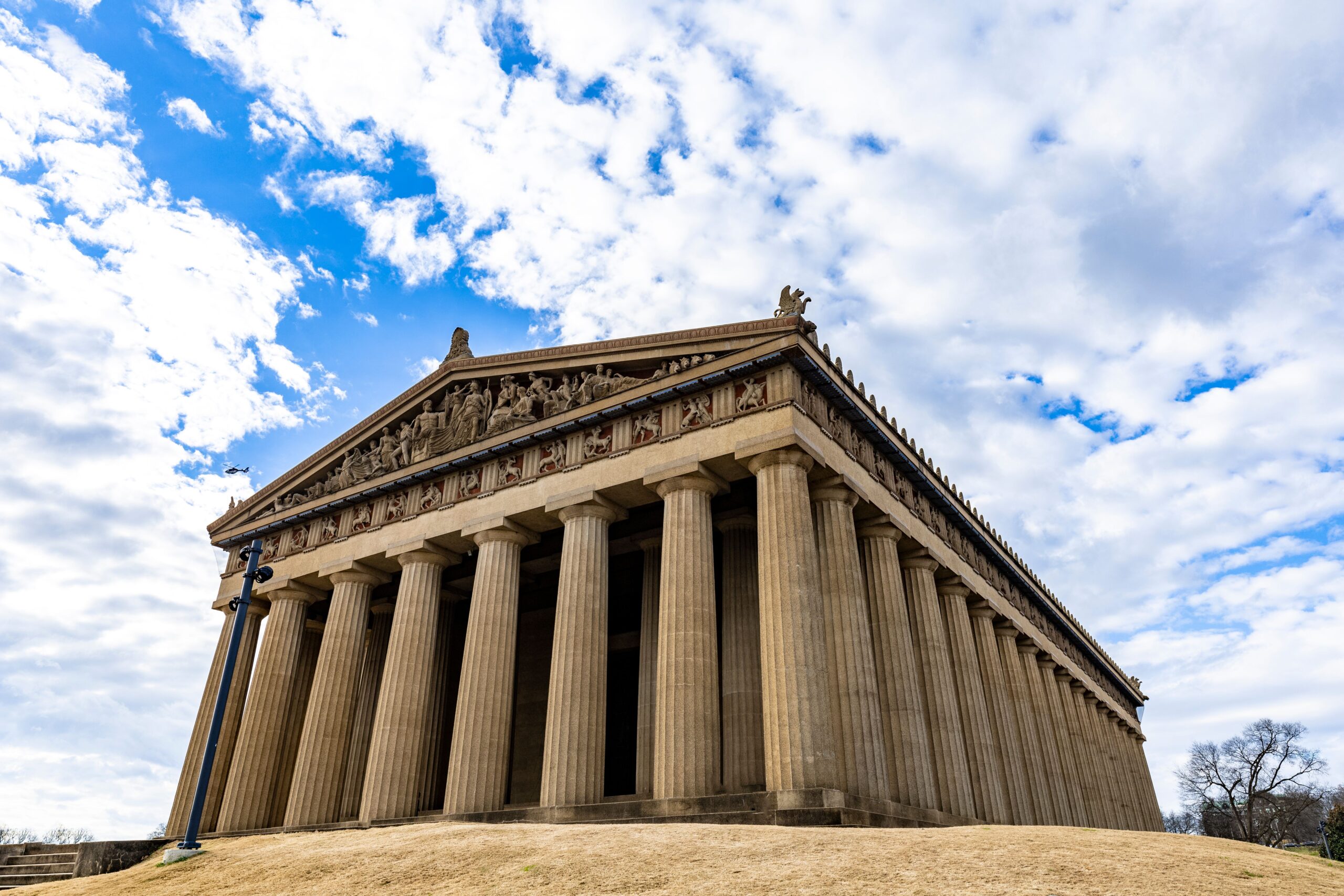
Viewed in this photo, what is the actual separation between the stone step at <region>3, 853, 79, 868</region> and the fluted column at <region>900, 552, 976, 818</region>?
24.2 meters

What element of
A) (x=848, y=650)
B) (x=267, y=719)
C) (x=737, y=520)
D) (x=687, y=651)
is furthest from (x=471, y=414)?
(x=848, y=650)

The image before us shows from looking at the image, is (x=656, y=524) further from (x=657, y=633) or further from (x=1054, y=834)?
(x=1054, y=834)

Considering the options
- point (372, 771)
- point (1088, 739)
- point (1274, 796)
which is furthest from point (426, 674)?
point (1274, 796)

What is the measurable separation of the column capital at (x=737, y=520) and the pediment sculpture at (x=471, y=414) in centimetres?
505

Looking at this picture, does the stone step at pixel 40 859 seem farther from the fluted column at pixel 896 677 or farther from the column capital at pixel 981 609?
the column capital at pixel 981 609

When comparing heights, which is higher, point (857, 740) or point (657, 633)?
point (657, 633)

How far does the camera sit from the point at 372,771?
27.3 m

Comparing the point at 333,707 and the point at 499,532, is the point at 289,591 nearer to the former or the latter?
the point at 333,707

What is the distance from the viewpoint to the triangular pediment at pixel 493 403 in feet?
85.4

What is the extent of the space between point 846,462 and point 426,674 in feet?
51.9

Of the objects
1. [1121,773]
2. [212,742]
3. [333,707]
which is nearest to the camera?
[212,742]

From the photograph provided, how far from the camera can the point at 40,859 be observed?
2239 centimetres

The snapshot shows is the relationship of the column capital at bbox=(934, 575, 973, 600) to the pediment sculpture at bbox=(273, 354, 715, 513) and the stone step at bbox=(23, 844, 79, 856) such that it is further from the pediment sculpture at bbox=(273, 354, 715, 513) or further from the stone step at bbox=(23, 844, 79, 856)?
the stone step at bbox=(23, 844, 79, 856)

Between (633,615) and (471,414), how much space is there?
33.2 ft
